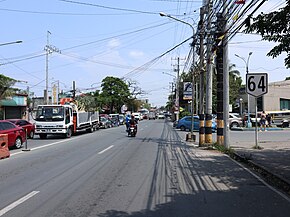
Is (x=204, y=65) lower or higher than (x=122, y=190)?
higher

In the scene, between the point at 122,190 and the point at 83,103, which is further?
the point at 83,103

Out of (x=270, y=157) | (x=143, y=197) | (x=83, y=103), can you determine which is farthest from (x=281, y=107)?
(x=143, y=197)

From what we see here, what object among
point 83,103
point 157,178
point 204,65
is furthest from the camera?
point 83,103

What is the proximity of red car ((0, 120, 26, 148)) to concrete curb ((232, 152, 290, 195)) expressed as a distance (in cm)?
1083

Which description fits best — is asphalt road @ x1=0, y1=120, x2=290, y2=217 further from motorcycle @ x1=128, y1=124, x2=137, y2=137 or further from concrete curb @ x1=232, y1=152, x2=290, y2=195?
motorcycle @ x1=128, y1=124, x2=137, y2=137

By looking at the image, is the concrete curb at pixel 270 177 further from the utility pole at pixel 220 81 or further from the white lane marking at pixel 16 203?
the white lane marking at pixel 16 203

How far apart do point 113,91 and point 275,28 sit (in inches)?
2967

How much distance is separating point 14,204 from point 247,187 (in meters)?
5.29

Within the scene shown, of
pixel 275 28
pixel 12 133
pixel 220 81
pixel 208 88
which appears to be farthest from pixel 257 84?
pixel 12 133

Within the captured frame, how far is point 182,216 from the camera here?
6207 mm

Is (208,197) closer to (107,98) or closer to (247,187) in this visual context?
(247,187)

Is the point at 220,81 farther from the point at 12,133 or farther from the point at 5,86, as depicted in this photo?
the point at 5,86

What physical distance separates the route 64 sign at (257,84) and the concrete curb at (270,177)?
3953 mm

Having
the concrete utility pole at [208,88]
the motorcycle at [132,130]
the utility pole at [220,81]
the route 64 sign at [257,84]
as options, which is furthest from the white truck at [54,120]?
the route 64 sign at [257,84]
